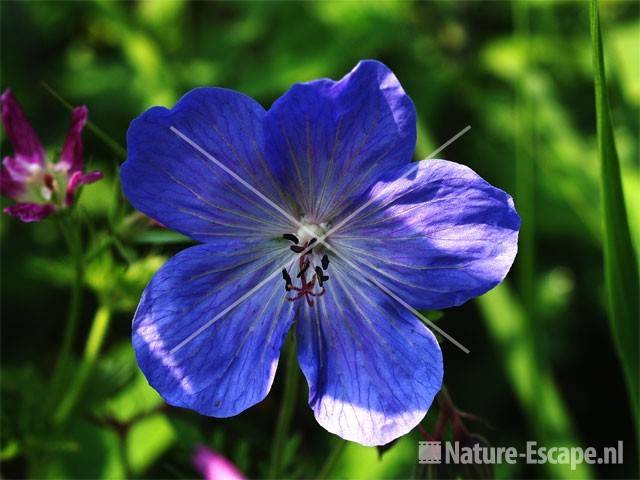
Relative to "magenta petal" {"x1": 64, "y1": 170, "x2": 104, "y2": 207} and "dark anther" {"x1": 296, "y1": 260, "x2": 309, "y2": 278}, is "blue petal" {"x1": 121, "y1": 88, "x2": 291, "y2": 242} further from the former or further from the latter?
"magenta petal" {"x1": 64, "y1": 170, "x2": 104, "y2": 207}

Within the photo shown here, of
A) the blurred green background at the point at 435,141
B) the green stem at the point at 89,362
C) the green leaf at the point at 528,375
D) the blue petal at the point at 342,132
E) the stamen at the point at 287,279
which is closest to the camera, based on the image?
the blue petal at the point at 342,132

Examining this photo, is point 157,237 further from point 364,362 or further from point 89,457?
point 89,457

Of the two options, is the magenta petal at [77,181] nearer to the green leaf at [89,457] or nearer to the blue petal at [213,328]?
the blue petal at [213,328]

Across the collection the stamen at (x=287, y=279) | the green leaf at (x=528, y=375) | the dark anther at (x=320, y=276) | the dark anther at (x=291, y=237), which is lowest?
the stamen at (x=287, y=279)

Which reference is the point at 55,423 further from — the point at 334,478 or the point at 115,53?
the point at 115,53

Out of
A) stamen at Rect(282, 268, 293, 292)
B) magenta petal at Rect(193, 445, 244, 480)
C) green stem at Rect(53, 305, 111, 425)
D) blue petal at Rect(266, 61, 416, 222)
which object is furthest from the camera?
green stem at Rect(53, 305, 111, 425)

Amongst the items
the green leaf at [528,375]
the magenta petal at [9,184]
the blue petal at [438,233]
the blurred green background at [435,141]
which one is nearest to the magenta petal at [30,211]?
the magenta petal at [9,184]

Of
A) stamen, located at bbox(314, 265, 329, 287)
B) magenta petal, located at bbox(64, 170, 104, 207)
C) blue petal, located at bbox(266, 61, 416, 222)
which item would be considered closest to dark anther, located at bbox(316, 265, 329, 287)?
stamen, located at bbox(314, 265, 329, 287)

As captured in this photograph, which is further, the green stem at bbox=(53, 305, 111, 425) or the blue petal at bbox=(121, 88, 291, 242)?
the green stem at bbox=(53, 305, 111, 425)

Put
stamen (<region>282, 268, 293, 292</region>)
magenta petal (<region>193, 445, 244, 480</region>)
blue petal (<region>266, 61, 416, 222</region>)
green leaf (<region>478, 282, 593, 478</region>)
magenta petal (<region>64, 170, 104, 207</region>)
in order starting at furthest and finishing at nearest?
green leaf (<region>478, 282, 593, 478</region>) → magenta petal (<region>193, 445, 244, 480</region>) → magenta petal (<region>64, 170, 104, 207</region>) → stamen (<region>282, 268, 293, 292</region>) → blue petal (<region>266, 61, 416, 222</region>)
